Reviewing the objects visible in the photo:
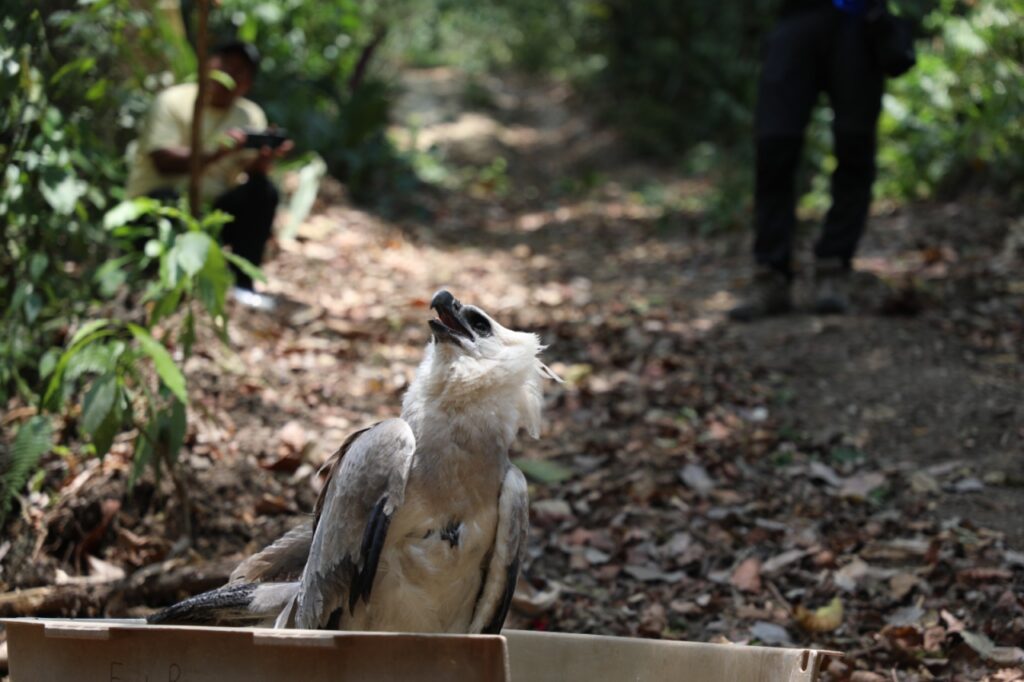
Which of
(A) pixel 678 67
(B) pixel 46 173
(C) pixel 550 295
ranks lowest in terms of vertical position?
(C) pixel 550 295

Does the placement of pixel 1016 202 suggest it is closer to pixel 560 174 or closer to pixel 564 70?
pixel 560 174

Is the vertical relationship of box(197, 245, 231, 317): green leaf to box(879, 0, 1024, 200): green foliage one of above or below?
below

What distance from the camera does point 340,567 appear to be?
2855 millimetres

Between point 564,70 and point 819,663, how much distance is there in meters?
19.9

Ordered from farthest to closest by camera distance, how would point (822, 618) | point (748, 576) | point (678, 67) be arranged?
point (678, 67), point (748, 576), point (822, 618)

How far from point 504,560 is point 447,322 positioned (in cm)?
73

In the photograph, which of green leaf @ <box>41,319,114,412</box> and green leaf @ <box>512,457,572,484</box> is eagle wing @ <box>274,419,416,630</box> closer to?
green leaf @ <box>41,319,114,412</box>

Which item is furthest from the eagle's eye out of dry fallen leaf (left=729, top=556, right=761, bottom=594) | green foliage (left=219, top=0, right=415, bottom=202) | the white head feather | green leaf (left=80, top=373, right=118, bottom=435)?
green foliage (left=219, top=0, right=415, bottom=202)

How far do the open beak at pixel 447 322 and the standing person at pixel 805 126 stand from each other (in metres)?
3.74

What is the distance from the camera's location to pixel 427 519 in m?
2.88

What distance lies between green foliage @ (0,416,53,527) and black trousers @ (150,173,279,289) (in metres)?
2.38

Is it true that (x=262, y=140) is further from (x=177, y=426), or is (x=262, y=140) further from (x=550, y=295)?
(x=177, y=426)

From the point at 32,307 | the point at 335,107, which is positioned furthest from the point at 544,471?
the point at 335,107

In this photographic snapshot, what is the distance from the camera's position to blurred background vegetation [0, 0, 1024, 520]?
423 cm
